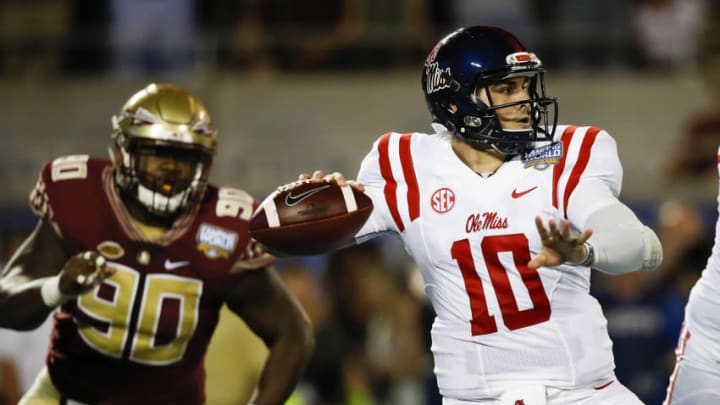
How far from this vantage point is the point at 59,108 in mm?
10688

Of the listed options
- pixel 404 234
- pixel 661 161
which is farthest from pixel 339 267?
pixel 404 234

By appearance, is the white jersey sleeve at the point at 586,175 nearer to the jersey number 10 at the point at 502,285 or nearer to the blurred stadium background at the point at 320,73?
the jersey number 10 at the point at 502,285

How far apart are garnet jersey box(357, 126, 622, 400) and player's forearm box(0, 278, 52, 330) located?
1.26 m

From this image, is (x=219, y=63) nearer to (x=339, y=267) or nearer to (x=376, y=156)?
(x=339, y=267)

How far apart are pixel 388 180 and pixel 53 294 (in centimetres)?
110

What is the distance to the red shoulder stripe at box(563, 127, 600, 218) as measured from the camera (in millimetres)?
4121

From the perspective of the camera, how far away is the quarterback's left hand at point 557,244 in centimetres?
368

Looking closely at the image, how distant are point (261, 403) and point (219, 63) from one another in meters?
5.96

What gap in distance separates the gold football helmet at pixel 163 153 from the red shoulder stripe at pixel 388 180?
2.42 feet

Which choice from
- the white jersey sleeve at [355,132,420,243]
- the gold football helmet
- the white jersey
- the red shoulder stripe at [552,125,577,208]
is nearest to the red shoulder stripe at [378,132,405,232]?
the white jersey sleeve at [355,132,420,243]

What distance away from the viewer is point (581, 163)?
4160 mm

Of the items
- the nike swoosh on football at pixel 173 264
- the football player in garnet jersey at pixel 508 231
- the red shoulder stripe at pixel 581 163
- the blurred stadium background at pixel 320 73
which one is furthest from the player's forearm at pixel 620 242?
the blurred stadium background at pixel 320 73

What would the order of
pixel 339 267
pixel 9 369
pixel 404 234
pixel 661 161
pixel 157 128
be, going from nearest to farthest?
pixel 404 234
pixel 157 128
pixel 9 369
pixel 339 267
pixel 661 161

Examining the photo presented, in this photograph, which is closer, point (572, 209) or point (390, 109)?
point (572, 209)
